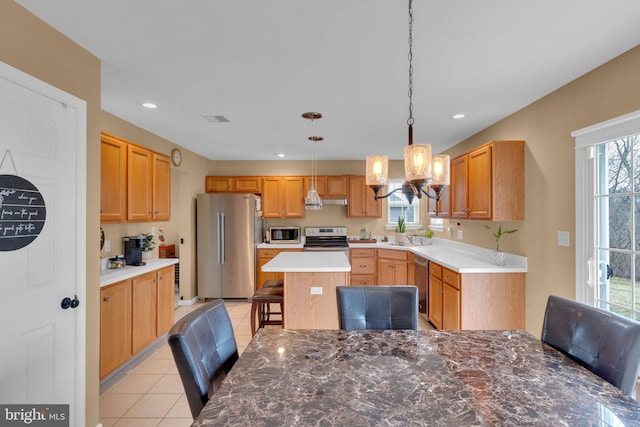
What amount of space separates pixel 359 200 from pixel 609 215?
3511mm

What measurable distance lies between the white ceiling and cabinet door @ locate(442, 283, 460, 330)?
1.80m

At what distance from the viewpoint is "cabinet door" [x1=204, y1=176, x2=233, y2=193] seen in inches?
210

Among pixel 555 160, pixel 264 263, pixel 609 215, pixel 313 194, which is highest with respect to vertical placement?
pixel 555 160

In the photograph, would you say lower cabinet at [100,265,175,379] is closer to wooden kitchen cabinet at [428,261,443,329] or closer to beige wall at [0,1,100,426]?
beige wall at [0,1,100,426]

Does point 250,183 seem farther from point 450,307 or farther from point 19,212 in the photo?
point 19,212

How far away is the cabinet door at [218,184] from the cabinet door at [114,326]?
2.83 meters

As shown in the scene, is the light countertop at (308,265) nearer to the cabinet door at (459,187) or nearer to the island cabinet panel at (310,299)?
the island cabinet panel at (310,299)

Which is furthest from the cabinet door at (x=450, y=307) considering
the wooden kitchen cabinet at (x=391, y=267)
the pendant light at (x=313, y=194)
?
A: the pendant light at (x=313, y=194)

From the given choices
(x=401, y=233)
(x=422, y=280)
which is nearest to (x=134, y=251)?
(x=422, y=280)

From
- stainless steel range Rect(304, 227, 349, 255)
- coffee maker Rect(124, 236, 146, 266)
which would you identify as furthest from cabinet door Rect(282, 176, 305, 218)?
coffee maker Rect(124, 236, 146, 266)

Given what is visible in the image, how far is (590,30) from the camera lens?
168cm

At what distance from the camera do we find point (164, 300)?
3.30 meters

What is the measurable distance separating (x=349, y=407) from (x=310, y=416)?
0.13m
